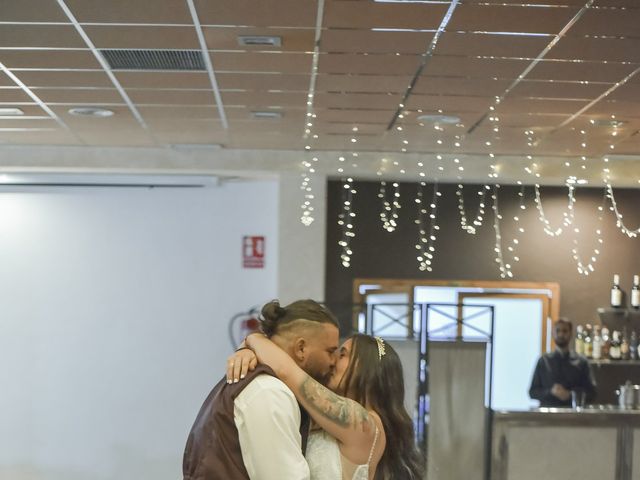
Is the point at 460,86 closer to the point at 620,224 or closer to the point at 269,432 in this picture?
the point at 269,432

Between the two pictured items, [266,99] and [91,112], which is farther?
[91,112]

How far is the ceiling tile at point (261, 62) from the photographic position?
4.49m

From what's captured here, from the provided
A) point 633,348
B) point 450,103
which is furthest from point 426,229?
point 450,103

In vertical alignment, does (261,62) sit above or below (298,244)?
above

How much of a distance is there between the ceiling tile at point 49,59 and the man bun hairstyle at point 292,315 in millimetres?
2486

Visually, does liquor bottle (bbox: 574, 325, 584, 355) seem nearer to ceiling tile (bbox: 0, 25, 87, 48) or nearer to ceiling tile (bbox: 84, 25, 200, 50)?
A: ceiling tile (bbox: 84, 25, 200, 50)

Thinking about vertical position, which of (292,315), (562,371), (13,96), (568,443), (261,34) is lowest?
(568,443)

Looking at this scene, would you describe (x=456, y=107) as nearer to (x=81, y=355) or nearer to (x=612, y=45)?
(x=612, y=45)

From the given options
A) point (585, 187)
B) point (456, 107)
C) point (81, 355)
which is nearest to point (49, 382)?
point (81, 355)

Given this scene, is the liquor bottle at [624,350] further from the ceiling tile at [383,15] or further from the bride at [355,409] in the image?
the bride at [355,409]

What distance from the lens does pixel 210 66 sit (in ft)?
15.6

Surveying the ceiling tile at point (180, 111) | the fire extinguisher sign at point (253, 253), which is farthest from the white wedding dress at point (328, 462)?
the fire extinguisher sign at point (253, 253)

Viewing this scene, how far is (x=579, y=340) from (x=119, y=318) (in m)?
3.94

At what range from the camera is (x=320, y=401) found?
2.49m
